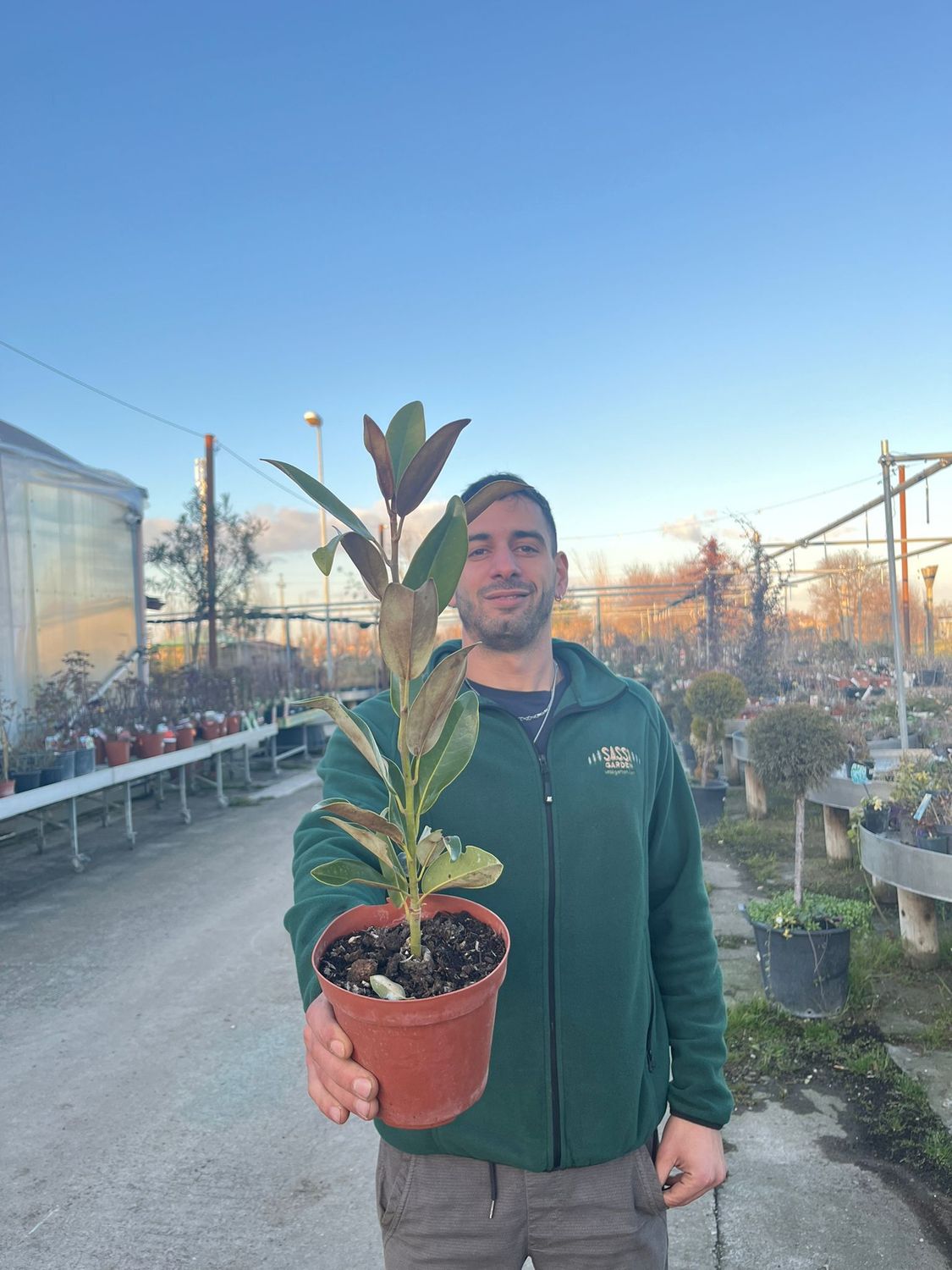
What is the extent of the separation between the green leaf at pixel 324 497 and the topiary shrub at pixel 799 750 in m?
3.64

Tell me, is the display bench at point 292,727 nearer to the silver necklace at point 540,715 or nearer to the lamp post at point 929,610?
the lamp post at point 929,610

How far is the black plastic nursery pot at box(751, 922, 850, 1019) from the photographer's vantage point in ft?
10.1

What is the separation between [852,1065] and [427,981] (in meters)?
2.57

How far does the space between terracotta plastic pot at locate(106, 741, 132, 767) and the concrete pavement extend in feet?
6.25

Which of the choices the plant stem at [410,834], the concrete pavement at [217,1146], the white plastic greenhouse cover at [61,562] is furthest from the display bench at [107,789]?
the plant stem at [410,834]

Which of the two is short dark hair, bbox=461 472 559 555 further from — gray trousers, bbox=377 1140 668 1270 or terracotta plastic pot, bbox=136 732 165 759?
terracotta plastic pot, bbox=136 732 165 759

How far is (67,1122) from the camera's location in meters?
2.62

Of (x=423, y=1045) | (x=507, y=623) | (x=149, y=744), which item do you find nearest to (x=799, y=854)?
(x=507, y=623)

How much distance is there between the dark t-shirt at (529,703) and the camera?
1436 mm

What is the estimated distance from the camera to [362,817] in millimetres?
822

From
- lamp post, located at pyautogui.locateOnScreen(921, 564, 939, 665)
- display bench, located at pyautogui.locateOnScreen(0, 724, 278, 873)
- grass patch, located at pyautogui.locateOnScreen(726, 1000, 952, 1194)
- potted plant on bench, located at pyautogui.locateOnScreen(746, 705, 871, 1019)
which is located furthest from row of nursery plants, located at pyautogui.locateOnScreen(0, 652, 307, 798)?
lamp post, located at pyautogui.locateOnScreen(921, 564, 939, 665)

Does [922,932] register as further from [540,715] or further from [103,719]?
[103,719]

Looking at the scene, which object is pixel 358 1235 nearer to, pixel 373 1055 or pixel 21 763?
pixel 373 1055

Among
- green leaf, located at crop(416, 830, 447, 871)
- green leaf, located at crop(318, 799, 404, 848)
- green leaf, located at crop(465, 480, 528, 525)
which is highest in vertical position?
green leaf, located at crop(465, 480, 528, 525)
